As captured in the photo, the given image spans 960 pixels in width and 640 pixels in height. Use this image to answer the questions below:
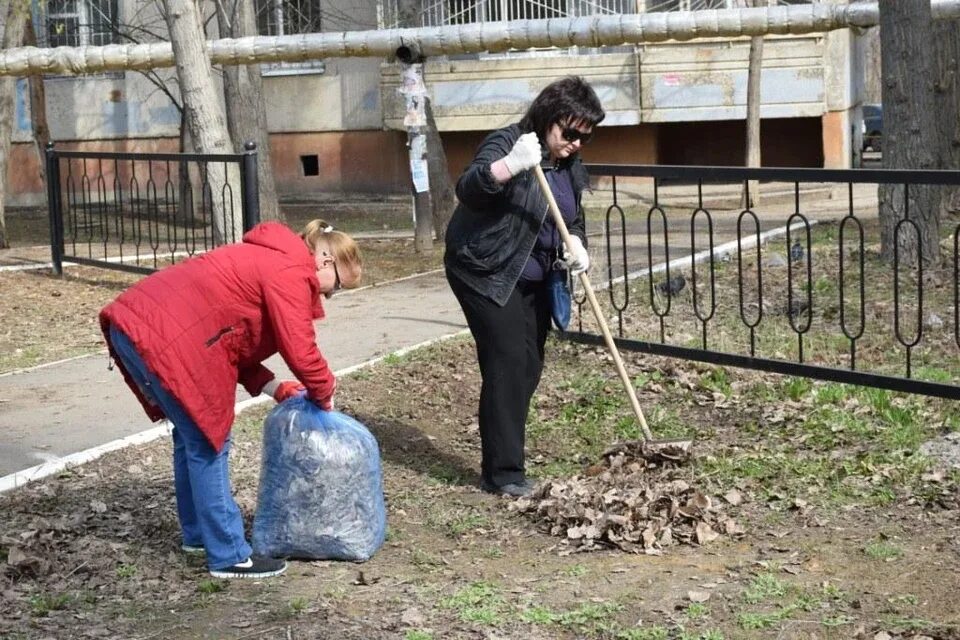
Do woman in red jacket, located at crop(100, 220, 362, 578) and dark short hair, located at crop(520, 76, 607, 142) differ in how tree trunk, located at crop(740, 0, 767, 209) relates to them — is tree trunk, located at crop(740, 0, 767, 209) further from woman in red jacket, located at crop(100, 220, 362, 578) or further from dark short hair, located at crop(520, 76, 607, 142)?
woman in red jacket, located at crop(100, 220, 362, 578)

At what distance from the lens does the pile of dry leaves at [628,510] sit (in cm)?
527

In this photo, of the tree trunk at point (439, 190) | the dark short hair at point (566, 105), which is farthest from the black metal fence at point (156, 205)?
the dark short hair at point (566, 105)

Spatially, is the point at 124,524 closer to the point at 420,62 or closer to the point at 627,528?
the point at 627,528

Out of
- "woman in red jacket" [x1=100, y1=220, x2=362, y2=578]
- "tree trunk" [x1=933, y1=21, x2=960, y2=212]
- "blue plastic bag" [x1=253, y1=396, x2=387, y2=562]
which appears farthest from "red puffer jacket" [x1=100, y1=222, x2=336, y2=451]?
"tree trunk" [x1=933, y1=21, x2=960, y2=212]

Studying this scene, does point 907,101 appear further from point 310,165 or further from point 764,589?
point 310,165

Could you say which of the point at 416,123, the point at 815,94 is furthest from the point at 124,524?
the point at 815,94

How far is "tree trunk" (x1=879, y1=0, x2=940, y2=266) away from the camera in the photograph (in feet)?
34.8

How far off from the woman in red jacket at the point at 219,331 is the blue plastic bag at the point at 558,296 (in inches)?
52.2

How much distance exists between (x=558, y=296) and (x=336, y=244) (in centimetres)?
146

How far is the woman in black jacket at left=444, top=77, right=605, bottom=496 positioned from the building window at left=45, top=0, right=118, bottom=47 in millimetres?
18556

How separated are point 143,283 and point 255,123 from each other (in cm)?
1358

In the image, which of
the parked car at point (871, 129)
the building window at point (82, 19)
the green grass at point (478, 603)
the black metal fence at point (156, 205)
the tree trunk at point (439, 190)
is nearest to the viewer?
the green grass at point (478, 603)

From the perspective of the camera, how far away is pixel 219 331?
4.69m

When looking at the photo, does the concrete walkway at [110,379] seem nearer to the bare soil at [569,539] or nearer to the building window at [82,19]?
the bare soil at [569,539]
